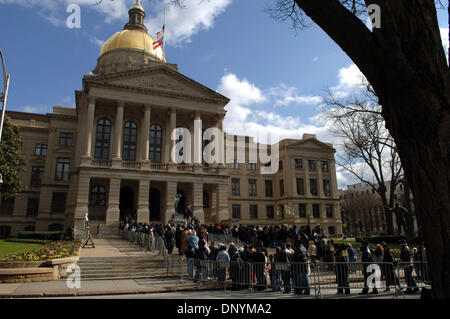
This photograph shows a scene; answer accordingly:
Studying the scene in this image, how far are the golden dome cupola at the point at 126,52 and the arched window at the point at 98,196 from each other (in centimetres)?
2056

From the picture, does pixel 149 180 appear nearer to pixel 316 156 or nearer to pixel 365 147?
pixel 365 147

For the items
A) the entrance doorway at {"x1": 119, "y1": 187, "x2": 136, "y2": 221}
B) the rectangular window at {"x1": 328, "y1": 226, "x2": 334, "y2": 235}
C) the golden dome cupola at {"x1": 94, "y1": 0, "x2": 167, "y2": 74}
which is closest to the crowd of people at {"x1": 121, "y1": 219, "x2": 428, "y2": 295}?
the entrance doorway at {"x1": 119, "y1": 187, "x2": 136, "y2": 221}

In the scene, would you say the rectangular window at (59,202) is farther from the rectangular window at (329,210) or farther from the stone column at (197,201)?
the rectangular window at (329,210)

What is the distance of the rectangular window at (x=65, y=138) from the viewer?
1780 inches

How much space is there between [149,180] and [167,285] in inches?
1014

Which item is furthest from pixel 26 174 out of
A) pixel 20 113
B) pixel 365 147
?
pixel 365 147

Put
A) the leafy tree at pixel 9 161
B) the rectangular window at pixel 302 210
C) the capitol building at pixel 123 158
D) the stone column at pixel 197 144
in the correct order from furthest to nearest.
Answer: the rectangular window at pixel 302 210, the stone column at pixel 197 144, the capitol building at pixel 123 158, the leafy tree at pixel 9 161

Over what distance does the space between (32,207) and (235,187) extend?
29468 millimetres

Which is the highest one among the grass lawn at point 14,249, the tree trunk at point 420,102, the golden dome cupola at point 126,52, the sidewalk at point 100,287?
the golden dome cupola at point 126,52

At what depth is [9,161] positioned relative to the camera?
2961cm

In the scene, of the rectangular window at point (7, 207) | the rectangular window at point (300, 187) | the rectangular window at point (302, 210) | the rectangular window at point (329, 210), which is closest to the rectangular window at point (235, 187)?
the rectangular window at point (300, 187)

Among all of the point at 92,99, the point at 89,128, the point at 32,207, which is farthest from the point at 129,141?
the point at 32,207

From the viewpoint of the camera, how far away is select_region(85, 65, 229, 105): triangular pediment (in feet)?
127

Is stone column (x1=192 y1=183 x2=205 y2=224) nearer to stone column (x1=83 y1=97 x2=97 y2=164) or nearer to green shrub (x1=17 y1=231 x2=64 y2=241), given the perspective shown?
stone column (x1=83 y1=97 x2=97 y2=164)
